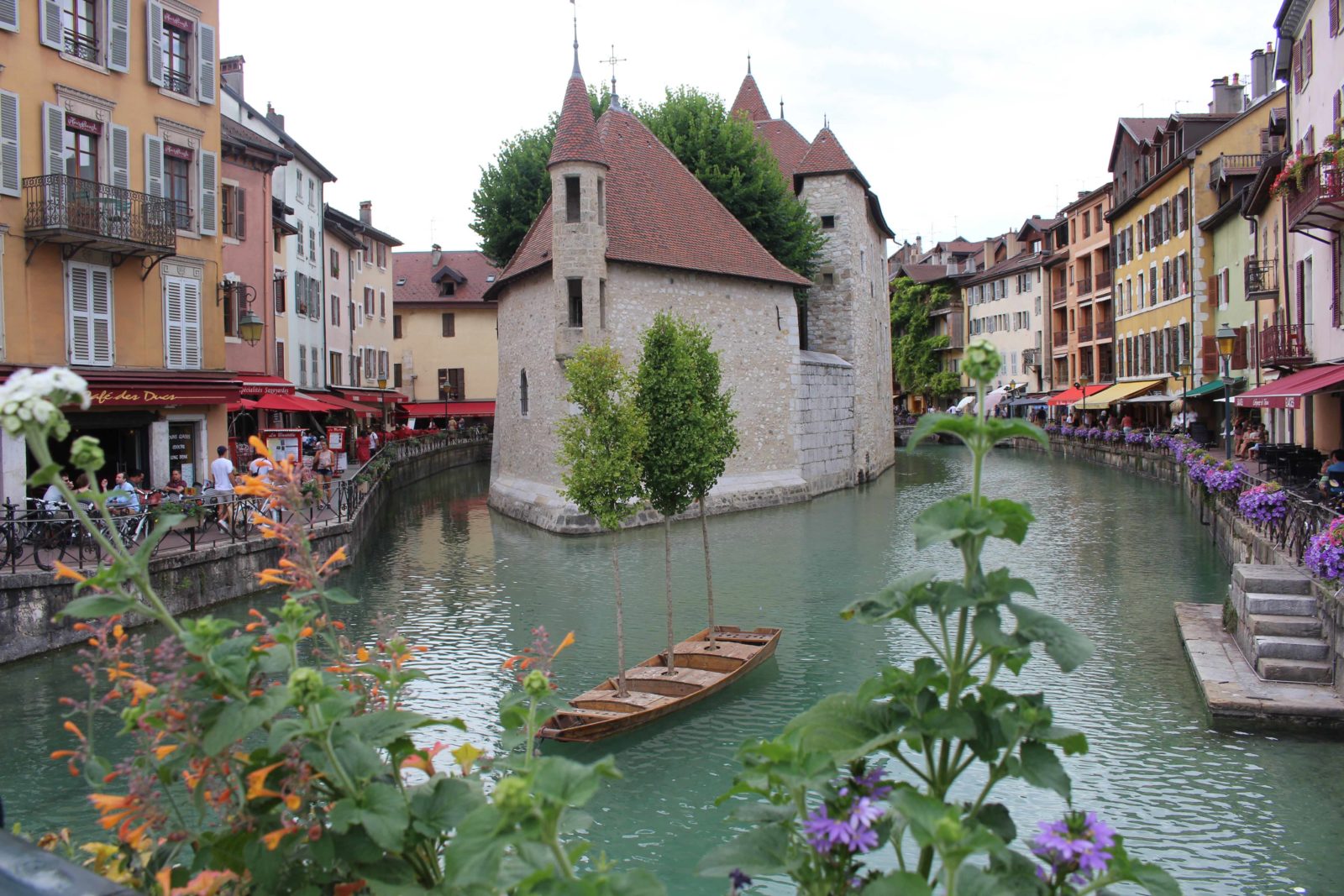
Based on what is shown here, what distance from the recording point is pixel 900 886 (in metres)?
2.24

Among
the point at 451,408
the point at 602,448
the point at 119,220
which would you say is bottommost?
the point at 602,448

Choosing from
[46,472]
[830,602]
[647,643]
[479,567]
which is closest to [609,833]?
[647,643]

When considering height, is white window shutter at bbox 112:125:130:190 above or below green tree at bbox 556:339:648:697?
above

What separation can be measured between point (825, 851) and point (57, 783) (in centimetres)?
940

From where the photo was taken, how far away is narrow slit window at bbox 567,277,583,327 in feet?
88.9

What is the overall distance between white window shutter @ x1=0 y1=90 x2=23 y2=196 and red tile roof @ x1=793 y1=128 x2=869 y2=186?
28.1m

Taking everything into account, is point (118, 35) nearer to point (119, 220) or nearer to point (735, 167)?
point (119, 220)

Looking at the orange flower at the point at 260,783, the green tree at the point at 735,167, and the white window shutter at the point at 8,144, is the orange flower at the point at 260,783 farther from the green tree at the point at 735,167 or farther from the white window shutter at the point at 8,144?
the green tree at the point at 735,167

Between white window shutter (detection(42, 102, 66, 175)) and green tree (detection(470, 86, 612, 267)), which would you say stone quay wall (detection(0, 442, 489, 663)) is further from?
green tree (detection(470, 86, 612, 267))

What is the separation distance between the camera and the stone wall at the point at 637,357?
91.2 ft

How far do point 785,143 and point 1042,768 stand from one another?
1714 inches

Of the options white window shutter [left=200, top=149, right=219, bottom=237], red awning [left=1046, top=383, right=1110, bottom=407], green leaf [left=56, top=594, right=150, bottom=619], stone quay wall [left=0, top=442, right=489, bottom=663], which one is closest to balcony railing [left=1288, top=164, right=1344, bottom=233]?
stone quay wall [left=0, top=442, right=489, bottom=663]

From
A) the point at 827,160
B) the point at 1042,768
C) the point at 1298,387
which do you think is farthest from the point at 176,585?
the point at 827,160

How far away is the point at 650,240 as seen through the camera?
28547 mm
